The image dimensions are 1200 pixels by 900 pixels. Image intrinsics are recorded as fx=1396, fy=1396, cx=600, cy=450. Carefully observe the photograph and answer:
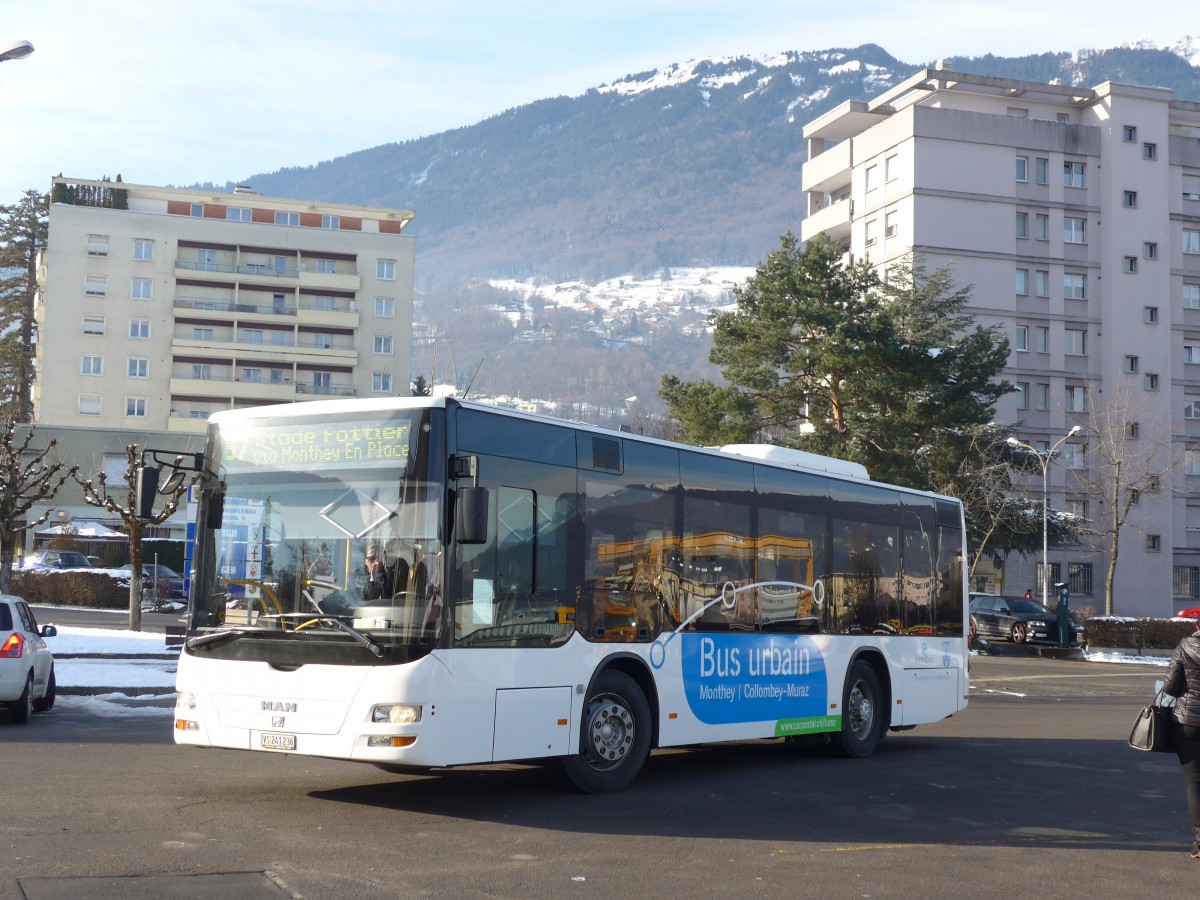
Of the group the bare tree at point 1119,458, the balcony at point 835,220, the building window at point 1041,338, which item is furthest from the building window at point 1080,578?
the balcony at point 835,220

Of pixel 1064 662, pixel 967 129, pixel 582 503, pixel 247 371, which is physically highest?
pixel 967 129

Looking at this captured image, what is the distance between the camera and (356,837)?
30.0 feet

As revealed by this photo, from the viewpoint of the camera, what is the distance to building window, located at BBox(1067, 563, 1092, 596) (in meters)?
71.5

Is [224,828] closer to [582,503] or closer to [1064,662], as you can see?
[582,503]

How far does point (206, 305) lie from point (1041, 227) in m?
54.7

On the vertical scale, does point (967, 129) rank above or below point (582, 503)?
above

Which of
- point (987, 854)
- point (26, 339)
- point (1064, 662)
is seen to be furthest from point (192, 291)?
point (987, 854)

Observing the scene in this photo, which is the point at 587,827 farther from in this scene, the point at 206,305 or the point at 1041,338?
the point at 206,305

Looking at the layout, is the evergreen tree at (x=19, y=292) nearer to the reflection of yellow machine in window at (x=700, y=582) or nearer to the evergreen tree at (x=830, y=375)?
the evergreen tree at (x=830, y=375)

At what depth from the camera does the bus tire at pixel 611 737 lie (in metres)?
11.1

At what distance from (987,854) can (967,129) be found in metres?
66.3

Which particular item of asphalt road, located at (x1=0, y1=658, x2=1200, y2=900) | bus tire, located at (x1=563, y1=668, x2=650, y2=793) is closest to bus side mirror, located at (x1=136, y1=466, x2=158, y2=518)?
asphalt road, located at (x1=0, y1=658, x2=1200, y2=900)

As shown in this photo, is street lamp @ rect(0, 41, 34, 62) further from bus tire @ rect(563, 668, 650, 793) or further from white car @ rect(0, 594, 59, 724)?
bus tire @ rect(563, 668, 650, 793)

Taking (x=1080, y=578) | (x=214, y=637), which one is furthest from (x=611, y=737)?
(x=1080, y=578)
